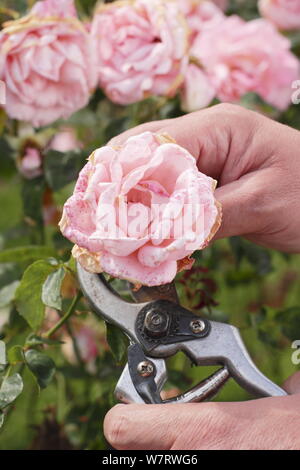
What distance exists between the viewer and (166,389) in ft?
4.66

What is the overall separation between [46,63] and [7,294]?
40 centimetres

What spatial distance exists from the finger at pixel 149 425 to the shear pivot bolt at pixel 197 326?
12cm

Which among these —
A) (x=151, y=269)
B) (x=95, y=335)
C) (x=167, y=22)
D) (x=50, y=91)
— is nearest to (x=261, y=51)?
(x=167, y=22)

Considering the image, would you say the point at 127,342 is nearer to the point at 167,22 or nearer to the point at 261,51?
the point at 167,22

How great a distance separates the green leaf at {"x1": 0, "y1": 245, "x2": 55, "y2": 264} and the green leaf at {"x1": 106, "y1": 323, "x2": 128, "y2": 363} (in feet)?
0.82

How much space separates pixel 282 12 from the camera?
1.88 m

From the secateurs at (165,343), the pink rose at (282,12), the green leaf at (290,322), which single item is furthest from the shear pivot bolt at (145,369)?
the pink rose at (282,12)

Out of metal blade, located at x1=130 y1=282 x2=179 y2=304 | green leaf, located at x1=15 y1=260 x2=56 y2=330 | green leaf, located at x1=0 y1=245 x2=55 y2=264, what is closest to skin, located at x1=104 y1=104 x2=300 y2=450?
metal blade, located at x1=130 y1=282 x2=179 y2=304

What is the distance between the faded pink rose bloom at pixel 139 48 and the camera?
4.51 feet

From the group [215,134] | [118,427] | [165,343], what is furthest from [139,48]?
[118,427]

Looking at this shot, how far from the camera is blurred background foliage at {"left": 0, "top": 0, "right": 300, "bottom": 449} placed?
112 cm

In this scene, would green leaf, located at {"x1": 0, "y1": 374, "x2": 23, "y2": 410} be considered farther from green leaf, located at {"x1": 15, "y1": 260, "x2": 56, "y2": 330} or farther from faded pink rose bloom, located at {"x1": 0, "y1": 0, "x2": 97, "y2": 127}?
faded pink rose bloom, located at {"x1": 0, "y1": 0, "x2": 97, "y2": 127}

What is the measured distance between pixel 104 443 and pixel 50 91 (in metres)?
Result: 0.61
